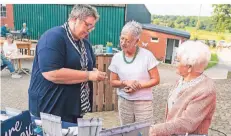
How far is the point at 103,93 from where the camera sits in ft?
14.0

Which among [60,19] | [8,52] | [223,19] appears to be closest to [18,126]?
[8,52]

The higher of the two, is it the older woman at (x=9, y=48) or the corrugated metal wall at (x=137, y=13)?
the corrugated metal wall at (x=137, y=13)

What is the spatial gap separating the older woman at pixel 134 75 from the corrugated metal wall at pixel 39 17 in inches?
378

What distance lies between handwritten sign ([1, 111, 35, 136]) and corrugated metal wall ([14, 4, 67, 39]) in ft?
34.9

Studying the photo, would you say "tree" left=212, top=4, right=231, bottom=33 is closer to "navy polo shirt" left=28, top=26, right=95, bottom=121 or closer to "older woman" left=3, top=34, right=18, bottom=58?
"older woman" left=3, top=34, right=18, bottom=58

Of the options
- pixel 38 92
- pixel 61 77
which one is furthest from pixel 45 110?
pixel 61 77

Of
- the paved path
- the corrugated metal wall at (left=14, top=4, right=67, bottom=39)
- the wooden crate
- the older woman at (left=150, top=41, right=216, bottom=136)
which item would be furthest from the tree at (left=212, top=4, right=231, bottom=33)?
the corrugated metal wall at (left=14, top=4, right=67, bottom=39)

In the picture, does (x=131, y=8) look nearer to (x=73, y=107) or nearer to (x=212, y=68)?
(x=212, y=68)

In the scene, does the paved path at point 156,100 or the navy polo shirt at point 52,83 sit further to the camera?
the paved path at point 156,100

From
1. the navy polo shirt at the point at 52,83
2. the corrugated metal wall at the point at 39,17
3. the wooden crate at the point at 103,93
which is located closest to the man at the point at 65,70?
the navy polo shirt at the point at 52,83

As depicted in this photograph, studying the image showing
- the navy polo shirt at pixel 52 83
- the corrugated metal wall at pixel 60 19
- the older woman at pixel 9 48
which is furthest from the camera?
the corrugated metal wall at pixel 60 19

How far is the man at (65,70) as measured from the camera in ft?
5.28

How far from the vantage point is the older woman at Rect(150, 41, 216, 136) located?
1.42m

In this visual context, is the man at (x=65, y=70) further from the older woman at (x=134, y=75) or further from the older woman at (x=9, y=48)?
the older woman at (x=9, y=48)
